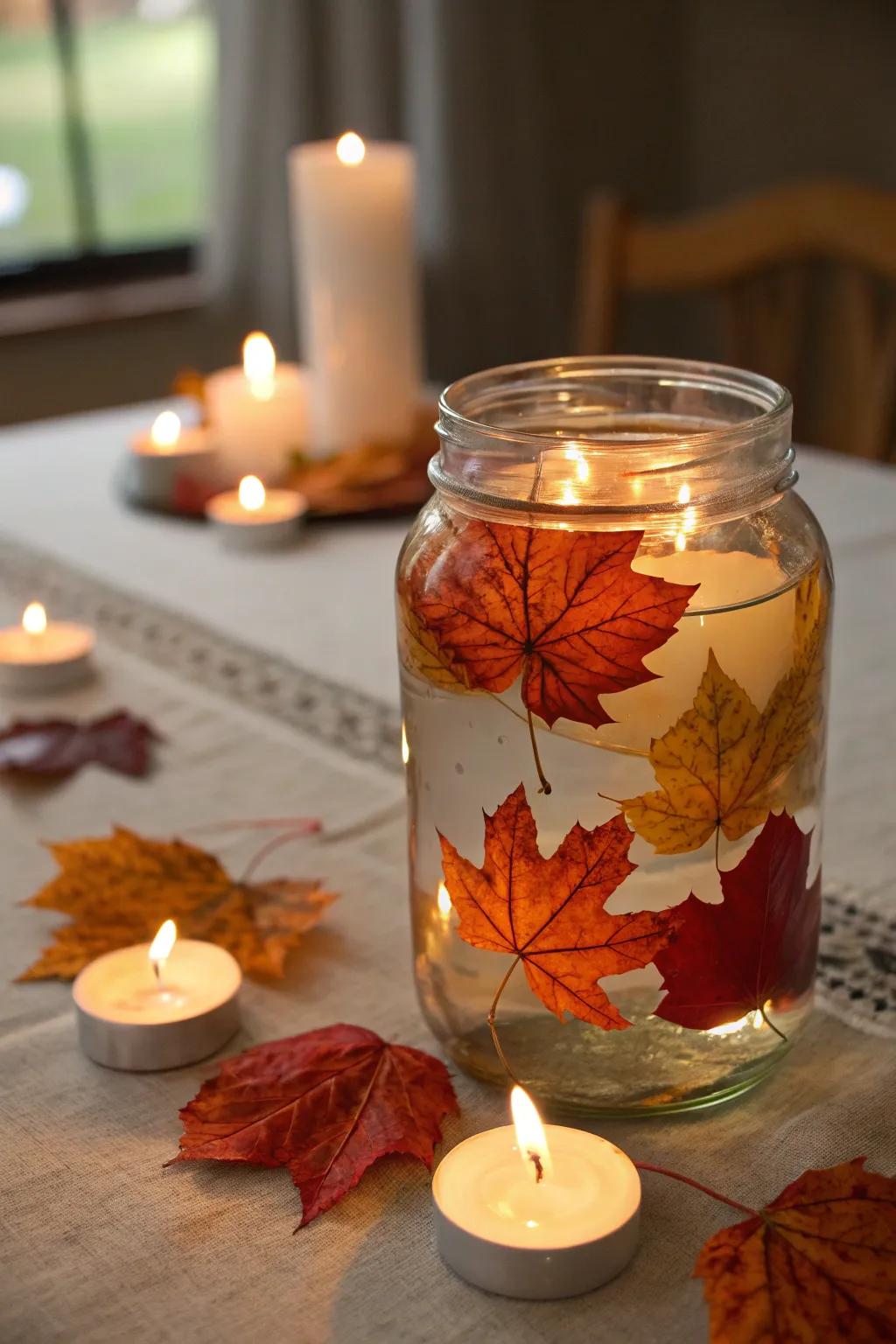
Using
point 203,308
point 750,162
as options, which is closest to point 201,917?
point 203,308

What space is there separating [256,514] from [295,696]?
281 mm

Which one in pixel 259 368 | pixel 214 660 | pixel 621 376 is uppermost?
pixel 621 376

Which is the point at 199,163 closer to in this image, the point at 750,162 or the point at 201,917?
the point at 750,162

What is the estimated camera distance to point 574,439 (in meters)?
0.42

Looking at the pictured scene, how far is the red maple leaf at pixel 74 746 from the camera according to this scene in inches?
29.3

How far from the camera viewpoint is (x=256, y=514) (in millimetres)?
1068

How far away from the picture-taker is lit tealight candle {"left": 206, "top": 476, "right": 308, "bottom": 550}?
1046 millimetres

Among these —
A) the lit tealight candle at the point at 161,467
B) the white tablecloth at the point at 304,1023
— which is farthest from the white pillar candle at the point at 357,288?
the white tablecloth at the point at 304,1023

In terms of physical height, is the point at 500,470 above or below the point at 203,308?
above

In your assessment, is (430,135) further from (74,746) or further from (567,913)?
(567,913)

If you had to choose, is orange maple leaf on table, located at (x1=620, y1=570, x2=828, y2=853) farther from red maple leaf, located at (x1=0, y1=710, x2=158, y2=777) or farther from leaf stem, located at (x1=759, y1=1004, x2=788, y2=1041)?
red maple leaf, located at (x1=0, y1=710, x2=158, y2=777)

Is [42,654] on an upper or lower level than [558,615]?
lower

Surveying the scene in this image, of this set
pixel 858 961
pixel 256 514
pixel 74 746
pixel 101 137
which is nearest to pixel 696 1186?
pixel 858 961

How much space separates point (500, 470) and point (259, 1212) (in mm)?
236
